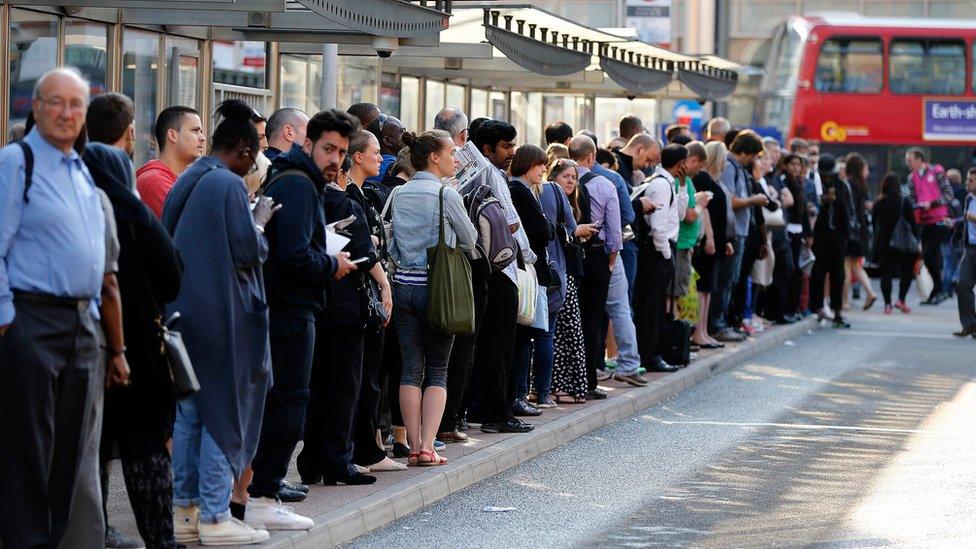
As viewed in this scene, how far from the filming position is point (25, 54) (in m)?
10.5

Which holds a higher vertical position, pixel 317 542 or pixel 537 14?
pixel 537 14

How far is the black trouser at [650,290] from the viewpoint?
1428 centimetres

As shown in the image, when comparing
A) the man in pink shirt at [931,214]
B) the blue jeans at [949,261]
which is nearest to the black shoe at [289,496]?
the man in pink shirt at [931,214]

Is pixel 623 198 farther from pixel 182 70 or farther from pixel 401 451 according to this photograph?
pixel 401 451

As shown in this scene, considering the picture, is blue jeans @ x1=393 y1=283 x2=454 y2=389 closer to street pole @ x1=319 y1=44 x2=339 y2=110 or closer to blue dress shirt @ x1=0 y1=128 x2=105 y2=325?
street pole @ x1=319 y1=44 x2=339 y2=110

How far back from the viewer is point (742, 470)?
10.2 meters

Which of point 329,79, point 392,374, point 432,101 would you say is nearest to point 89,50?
point 329,79

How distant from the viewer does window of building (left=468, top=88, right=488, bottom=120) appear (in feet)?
66.1

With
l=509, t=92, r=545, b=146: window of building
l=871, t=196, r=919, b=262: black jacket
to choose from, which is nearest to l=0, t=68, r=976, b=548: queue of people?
l=509, t=92, r=545, b=146: window of building

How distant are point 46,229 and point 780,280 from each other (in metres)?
15.4

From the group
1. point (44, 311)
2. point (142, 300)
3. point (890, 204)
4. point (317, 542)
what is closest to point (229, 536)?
point (317, 542)

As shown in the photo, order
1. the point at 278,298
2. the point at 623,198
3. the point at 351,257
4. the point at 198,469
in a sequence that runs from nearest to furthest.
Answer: the point at 198,469
the point at 278,298
the point at 351,257
the point at 623,198

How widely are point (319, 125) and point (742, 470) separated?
3762mm

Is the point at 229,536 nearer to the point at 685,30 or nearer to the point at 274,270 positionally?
the point at 274,270
